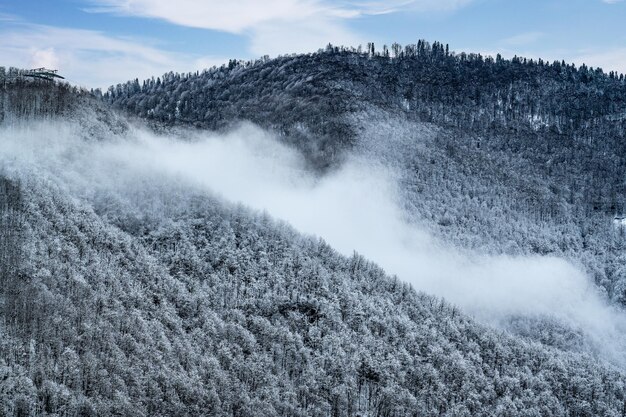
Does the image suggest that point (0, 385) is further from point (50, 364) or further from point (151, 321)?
point (151, 321)

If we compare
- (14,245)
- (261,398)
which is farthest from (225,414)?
(14,245)

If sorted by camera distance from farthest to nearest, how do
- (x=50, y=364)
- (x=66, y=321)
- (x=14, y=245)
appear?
(x=14, y=245), (x=66, y=321), (x=50, y=364)

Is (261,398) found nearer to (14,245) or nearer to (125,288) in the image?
(125,288)

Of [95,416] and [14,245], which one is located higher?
[14,245]

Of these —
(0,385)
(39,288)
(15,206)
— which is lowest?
(0,385)

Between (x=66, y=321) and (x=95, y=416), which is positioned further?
(x=66, y=321)

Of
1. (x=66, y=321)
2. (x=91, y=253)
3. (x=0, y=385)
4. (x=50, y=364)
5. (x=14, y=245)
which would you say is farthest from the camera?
(x=91, y=253)

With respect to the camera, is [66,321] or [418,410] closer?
[66,321]

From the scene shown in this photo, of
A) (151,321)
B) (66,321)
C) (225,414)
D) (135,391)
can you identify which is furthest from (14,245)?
(225,414)

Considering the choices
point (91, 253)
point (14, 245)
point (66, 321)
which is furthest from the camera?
point (91, 253)
